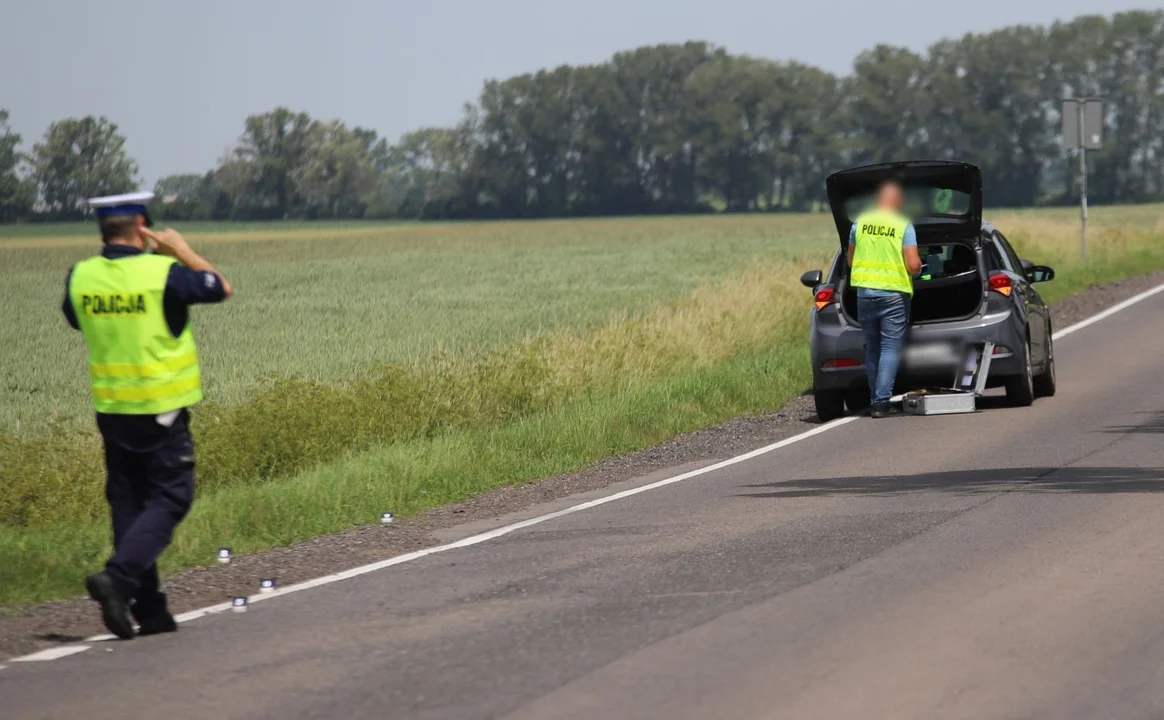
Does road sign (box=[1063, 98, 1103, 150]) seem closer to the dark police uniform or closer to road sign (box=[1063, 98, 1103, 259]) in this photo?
road sign (box=[1063, 98, 1103, 259])

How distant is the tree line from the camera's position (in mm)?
121562

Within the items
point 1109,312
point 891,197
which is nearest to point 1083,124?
point 1109,312

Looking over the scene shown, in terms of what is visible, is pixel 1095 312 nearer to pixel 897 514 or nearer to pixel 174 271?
pixel 897 514

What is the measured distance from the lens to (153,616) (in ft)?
24.9

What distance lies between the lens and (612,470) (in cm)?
1338

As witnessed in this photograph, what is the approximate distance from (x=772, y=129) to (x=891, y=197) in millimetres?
124644

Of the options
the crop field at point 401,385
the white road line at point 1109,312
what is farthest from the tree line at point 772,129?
the white road line at point 1109,312

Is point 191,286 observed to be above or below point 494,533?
above

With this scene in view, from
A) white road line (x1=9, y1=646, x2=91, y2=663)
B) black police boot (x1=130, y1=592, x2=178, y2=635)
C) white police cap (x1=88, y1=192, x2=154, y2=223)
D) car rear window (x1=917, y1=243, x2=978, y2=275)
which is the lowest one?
white road line (x1=9, y1=646, x2=91, y2=663)

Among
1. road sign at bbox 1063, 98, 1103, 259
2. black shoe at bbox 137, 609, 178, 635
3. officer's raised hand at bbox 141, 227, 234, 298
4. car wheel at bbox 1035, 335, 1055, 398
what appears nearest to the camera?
officer's raised hand at bbox 141, 227, 234, 298

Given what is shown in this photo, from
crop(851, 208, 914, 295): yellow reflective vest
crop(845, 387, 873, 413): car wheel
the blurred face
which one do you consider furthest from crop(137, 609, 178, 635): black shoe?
crop(845, 387, 873, 413): car wheel

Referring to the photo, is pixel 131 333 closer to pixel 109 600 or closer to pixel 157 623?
pixel 109 600

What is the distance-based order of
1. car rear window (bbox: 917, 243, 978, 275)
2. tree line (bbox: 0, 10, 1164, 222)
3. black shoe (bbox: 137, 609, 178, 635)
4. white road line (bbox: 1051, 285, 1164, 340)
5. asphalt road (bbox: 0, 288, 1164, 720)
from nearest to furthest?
1. asphalt road (bbox: 0, 288, 1164, 720)
2. black shoe (bbox: 137, 609, 178, 635)
3. car rear window (bbox: 917, 243, 978, 275)
4. white road line (bbox: 1051, 285, 1164, 340)
5. tree line (bbox: 0, 10, 1164, 222)

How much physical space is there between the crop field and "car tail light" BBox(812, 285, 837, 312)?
143cm
